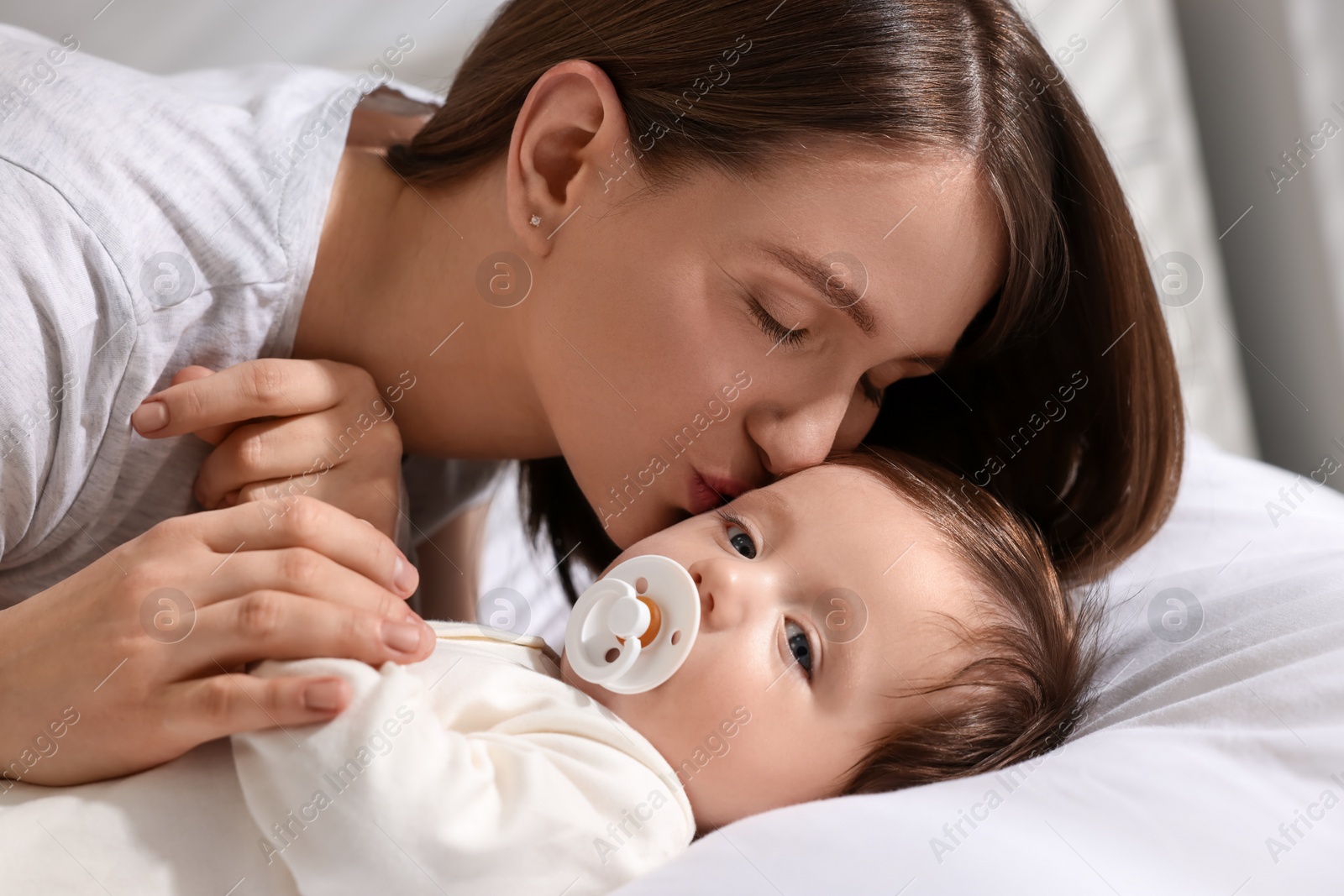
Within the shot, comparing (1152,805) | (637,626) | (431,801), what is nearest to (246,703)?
(431,801)

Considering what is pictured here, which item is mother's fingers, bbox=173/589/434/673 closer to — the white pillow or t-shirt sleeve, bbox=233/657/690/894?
t-shirt sleeve, bbox=233/657/690/894

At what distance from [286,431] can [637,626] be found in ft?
1.49

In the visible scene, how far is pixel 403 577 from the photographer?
34.6 inches

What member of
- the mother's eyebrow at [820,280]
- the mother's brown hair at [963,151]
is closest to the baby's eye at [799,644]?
the mother's eyebrow at [820,280]

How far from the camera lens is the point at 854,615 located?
35.7 inches

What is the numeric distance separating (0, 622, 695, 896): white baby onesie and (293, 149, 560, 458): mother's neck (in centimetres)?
49

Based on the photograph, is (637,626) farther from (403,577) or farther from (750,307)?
(750,307)

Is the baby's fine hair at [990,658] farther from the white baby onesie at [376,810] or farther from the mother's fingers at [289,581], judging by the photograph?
the mother's fingers at [289,581]

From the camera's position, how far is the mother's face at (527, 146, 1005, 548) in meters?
0.95

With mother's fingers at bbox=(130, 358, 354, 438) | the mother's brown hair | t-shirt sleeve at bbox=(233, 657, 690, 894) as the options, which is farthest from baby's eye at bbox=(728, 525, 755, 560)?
mother's fingers at bbox=(130, 358, 354, 438)

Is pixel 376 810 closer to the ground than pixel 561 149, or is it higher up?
closer to the ground

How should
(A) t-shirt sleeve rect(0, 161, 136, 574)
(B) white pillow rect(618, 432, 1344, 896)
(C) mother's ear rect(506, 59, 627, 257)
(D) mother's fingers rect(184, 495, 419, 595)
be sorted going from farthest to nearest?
(C) mother's ear rect(506, 59, 627, 257) < (A) t-shirt sleeve rect(0, 161, 136, 574) < (D) mother's fingers rect(184, 495, 419, 595) < (B) white pillow rect(618, 432, 1344, 896)

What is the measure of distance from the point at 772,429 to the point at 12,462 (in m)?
0.74

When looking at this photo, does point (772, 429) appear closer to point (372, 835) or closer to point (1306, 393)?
point (372, 835)
